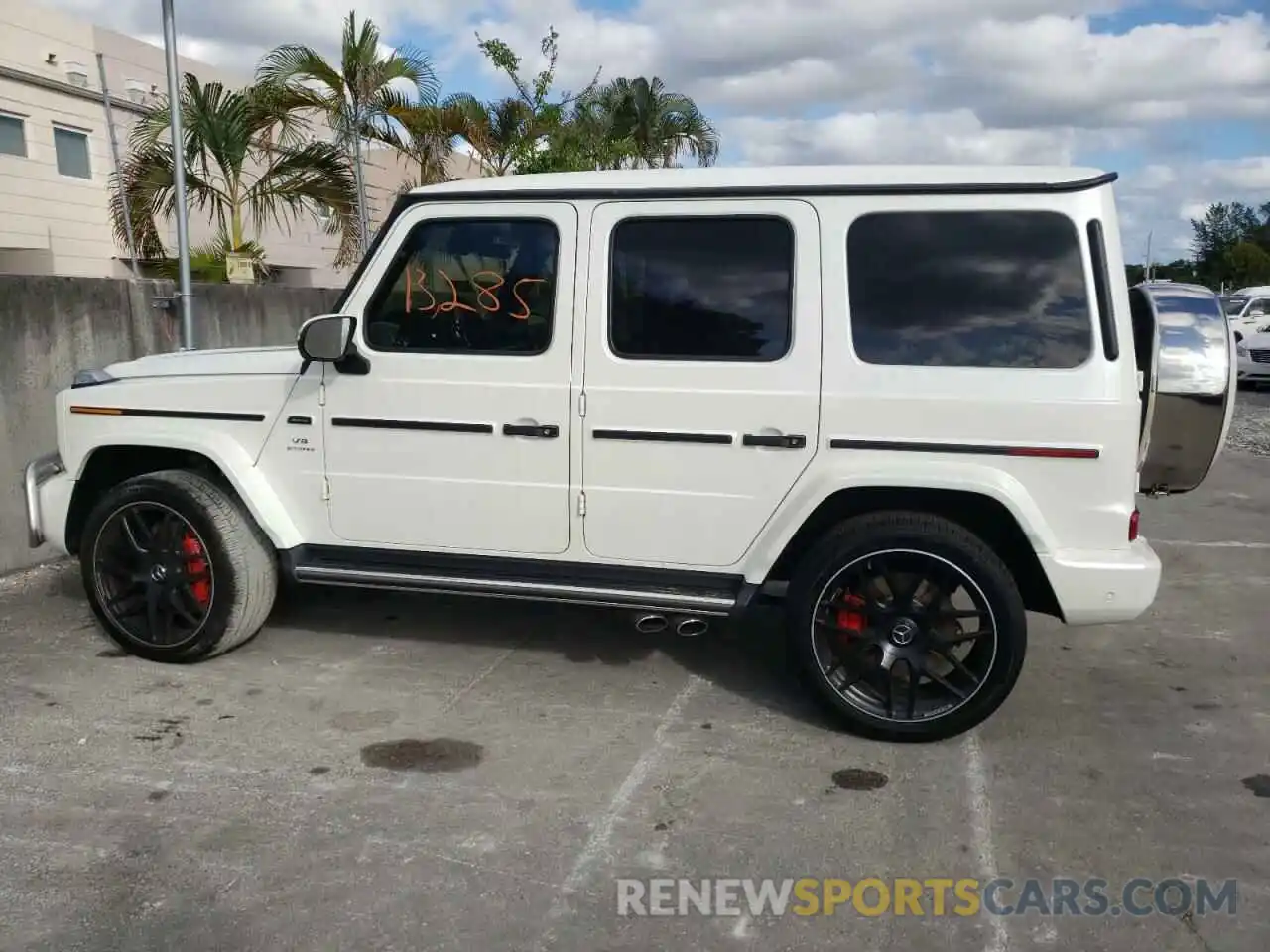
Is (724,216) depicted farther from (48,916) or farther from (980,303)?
(48,916)

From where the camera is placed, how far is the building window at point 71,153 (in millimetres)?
18484

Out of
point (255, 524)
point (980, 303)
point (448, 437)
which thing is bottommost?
point (255, 524)

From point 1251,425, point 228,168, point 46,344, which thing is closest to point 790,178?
point 46,344

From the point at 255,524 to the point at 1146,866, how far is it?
3689mm

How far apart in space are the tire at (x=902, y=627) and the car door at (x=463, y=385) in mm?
1056

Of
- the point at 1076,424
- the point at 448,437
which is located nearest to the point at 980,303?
the point at 1076,424

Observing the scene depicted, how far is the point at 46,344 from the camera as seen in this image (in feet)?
20.8

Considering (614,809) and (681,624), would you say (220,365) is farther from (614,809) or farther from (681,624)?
(614,809)

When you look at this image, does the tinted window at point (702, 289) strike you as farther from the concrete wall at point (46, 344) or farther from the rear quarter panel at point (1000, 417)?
the concrete wall at point (46, 344)

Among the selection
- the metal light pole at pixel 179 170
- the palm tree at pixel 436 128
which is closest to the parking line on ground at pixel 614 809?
the metal light pole at pixel 179 170

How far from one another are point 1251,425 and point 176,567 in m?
13.3

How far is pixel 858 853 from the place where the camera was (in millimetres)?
3225

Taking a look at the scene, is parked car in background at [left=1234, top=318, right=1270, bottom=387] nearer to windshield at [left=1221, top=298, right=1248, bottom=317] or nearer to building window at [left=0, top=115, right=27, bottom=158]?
windshield at [left=1221, top=298, right=1248, bottom=317]

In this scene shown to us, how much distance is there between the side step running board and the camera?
4.06 meters
